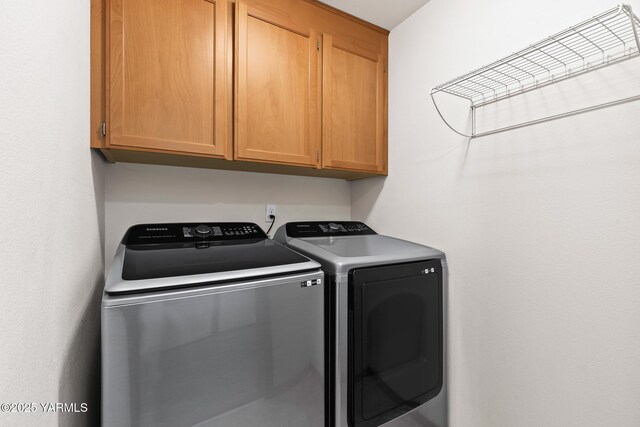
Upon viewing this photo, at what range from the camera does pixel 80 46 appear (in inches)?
37.0

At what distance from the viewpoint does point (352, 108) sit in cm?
174

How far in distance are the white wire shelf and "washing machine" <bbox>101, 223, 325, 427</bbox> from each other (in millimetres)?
1121

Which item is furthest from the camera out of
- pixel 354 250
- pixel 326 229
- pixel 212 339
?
pixel 326 229

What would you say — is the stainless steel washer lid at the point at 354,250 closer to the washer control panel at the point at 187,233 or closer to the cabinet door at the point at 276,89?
the washer control panel at the point at 187,233

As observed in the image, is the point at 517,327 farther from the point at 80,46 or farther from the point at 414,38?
the point at 80,46

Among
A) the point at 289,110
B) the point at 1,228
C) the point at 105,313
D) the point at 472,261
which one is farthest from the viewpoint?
the point at 289,110

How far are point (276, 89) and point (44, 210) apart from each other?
1142mm

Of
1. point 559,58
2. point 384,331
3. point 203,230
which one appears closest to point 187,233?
point 203,230

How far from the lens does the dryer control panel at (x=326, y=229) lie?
1.67 meters

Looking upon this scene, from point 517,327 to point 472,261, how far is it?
1.08 ft

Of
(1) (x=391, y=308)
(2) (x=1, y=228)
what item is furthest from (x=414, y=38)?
(2) (x=1, y=228)

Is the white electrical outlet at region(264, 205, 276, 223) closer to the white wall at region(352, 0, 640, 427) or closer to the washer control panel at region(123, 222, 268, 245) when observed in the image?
the washer control panel at region(123, 222, 268, 245)

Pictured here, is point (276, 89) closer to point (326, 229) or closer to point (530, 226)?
point (326, 229)

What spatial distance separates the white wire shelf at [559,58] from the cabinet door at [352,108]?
55 cm
